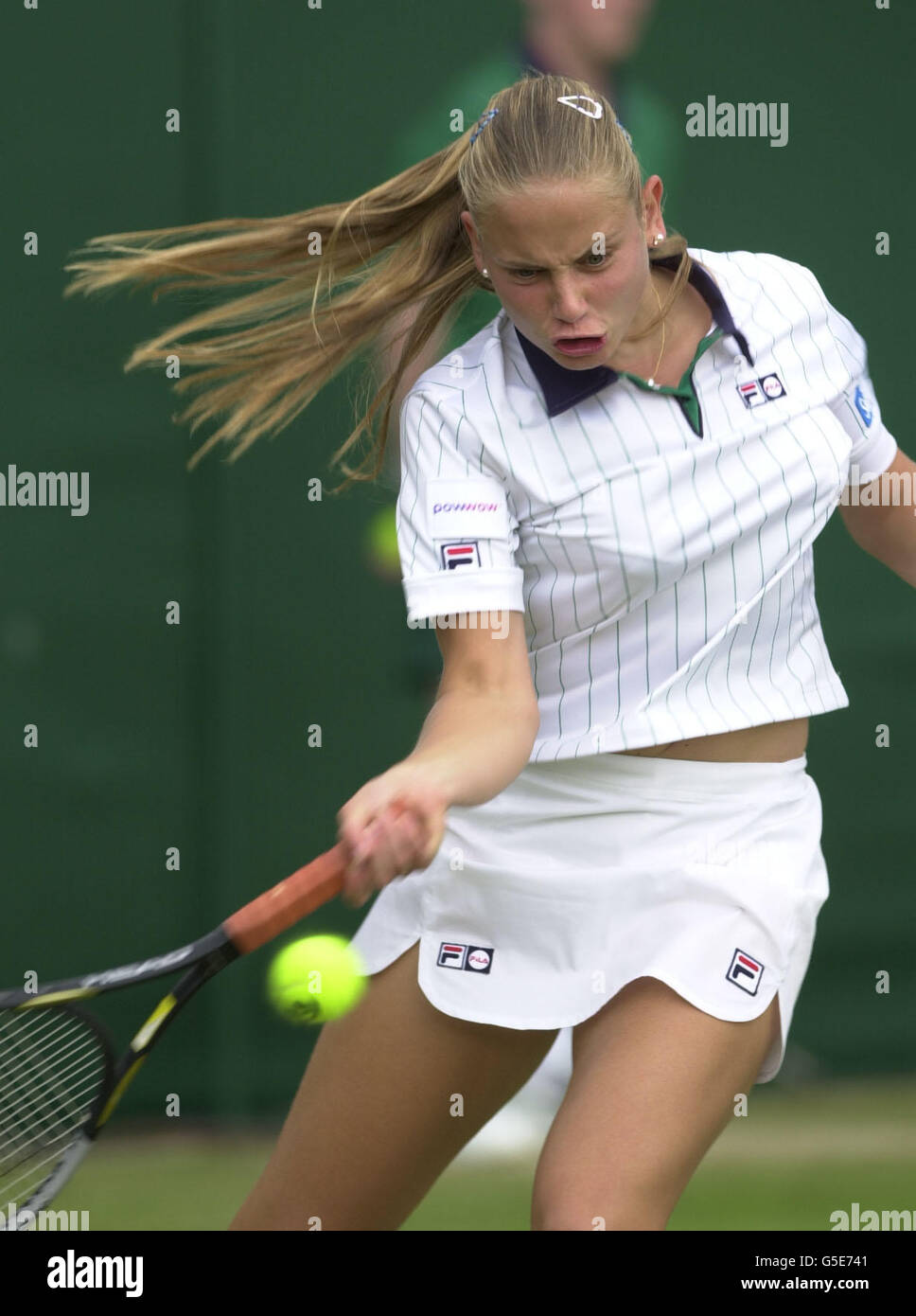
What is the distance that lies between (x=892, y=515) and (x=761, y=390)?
31 centimetres

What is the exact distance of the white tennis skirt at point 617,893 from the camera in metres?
1.80

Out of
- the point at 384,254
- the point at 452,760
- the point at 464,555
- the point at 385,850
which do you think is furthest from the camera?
the point at 384,254

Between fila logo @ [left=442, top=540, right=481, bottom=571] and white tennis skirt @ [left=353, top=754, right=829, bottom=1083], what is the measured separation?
25 centimetres

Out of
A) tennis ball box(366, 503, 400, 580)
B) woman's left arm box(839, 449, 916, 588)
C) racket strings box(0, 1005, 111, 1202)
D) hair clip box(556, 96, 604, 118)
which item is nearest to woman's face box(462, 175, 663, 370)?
hair clip box(556, 96, 604, 118)

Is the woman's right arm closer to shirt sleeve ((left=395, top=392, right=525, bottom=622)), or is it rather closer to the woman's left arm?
shirt sleeve ((left=395, top=392, right=525, bottom=622))

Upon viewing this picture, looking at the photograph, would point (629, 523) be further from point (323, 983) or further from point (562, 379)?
point (323, 983)

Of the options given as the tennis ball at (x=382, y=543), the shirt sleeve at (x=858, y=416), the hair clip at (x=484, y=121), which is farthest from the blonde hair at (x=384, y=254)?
the tennis ball at (x=382, y=543)

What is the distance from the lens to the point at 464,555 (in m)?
1.79

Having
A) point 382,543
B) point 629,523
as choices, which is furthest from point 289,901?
point 382,543

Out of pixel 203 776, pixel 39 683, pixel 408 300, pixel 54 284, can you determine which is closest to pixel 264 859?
pixel 203 776

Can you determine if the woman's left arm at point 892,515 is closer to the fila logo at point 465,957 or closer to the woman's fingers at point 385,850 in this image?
the fila logo at point 465,957

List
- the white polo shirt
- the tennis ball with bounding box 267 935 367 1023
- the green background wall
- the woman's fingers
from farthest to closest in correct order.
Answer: the green background wall, the tennis ball with bounding box 267 935 367 1023, the white polo shirt, the woman's fingers

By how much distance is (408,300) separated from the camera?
204cm

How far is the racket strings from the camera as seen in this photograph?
1.80m
